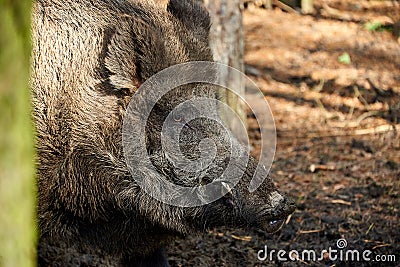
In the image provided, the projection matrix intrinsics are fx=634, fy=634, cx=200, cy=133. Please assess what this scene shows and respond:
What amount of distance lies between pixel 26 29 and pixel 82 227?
102 inches

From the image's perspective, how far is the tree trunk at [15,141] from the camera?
1734 millimetres

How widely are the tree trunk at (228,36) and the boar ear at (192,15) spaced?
1497 millimetres

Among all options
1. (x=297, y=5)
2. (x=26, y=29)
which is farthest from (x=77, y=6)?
(x=297, y=5)

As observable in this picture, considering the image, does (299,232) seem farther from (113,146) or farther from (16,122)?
(16,122)

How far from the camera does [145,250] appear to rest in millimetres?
4477

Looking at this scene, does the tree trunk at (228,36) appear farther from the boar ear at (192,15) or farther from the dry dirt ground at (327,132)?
the boar ear at (192,15)

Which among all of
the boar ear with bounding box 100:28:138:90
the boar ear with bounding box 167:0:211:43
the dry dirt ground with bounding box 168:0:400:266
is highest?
the boar ear with bounding box 167:0:211:43

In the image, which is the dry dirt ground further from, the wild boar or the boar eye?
the boar eye

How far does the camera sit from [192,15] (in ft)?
14.4

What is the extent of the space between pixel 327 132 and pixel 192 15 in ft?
11.1

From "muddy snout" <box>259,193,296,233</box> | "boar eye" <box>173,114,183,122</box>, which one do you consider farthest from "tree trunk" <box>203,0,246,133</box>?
"muddy snout" <box>259,193,296,233</box>

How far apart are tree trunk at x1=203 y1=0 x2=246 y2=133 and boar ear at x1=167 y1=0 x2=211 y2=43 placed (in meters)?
1.50

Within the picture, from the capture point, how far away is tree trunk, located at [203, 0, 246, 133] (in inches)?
238

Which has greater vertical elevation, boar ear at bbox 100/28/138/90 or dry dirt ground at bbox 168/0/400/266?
boar ear at bbox 100/28/138/90
